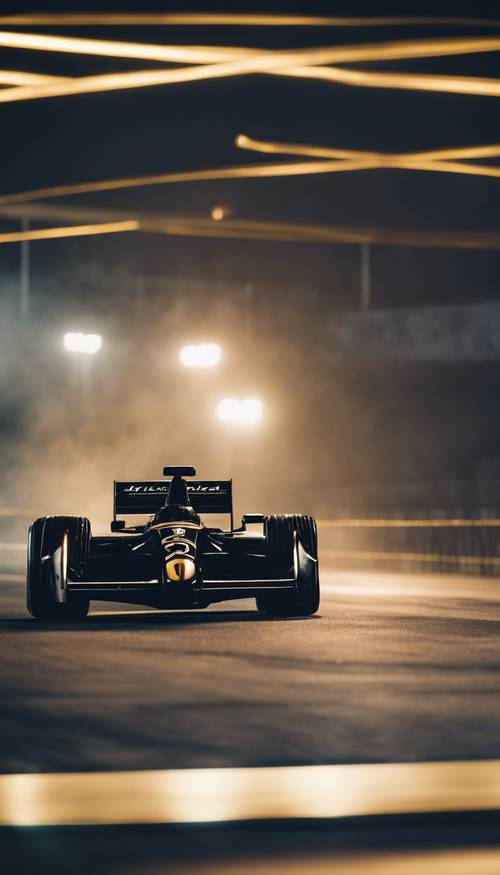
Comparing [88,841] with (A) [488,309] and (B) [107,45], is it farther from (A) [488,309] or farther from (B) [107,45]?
(A) [488,309]

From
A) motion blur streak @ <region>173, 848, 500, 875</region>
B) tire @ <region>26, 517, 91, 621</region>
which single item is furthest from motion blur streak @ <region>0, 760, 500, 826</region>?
tire @ <region>26, 517, 91, 621</region>

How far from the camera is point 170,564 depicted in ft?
52.6

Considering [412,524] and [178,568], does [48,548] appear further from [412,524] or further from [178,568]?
[412,524]

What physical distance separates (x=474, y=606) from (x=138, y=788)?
13.2m

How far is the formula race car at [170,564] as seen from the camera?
16062 mm

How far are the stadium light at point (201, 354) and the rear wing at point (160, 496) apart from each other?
26.7m

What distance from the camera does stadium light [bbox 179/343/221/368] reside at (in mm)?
44938

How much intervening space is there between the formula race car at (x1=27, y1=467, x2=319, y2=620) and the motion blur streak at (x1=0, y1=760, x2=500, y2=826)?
814 centimetres

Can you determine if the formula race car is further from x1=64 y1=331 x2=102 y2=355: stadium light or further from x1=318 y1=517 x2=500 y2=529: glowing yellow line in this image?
x1=64 y1=331 x2=102 y2=355: stadium light

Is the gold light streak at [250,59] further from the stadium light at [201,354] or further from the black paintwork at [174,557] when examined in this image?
the stadium light at [201,354]

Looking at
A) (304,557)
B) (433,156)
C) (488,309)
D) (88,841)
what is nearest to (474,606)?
(304,557)

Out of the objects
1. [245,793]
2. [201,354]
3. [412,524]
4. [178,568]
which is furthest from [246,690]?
[201,354]

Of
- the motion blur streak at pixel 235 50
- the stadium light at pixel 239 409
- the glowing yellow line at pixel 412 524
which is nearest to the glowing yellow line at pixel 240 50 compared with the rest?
the motion blur streak at pixel 235 50

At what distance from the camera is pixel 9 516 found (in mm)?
52281
